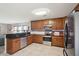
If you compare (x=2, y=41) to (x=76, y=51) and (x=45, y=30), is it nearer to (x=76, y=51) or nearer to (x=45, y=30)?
(x=45, y=30)

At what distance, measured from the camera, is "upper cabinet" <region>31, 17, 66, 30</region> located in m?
4.87

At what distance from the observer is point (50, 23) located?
5.27 meters

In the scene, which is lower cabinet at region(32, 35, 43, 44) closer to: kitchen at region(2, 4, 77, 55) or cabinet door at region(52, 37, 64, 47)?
kitchen at region(2, 4, 77, 55)

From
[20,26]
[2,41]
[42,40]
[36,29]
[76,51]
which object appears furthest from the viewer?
[20,26]

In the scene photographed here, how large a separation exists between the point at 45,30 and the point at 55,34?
A: 0.78 meters

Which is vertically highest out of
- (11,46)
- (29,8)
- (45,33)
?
(29,8)

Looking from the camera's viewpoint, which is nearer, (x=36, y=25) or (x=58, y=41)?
(x=58, y=41)

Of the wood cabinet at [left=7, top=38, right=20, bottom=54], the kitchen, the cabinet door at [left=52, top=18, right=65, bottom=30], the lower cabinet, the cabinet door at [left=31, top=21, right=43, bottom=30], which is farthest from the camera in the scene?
the cabinet door at [left=31, top=21, right=43, bottom=30]

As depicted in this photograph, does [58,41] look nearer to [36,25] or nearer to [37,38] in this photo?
[37,38]

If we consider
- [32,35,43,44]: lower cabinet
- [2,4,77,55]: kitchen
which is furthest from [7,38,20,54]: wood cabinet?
[32,35,43,44]: lower cabinet

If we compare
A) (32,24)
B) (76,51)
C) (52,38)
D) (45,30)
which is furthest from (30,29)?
(76,51)

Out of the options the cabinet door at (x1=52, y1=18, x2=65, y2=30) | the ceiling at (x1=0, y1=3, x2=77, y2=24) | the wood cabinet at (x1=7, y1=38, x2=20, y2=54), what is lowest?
the wood cabinet at (x1=7, y1=38, x2=20, y2=54)

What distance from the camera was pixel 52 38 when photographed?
500 cm

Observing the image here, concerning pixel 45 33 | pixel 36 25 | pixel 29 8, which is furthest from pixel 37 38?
pixel 29 8
